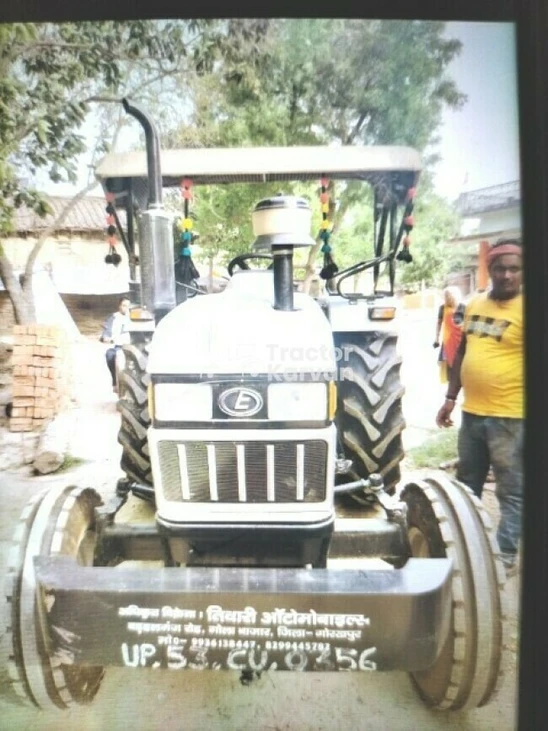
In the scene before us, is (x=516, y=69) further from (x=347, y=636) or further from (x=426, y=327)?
(x=347, y=636)

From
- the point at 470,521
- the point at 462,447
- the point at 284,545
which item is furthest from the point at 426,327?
the point at 284,545

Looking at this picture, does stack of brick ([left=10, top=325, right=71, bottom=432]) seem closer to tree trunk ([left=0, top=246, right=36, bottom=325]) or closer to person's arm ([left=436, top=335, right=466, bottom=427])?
tree trunk ([left=0, top=246, right=36, bottom=325])

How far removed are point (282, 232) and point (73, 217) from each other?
379mm

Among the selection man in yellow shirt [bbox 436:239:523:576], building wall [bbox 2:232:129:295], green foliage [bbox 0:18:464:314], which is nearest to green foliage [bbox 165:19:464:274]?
green foliage [bbox 0:18:464:314]

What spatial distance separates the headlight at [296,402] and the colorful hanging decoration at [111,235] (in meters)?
0.38

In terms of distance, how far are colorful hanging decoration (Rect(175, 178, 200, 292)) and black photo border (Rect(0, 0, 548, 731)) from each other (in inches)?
11.7

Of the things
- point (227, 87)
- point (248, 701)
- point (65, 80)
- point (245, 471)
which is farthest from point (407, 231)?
point (248, 701)

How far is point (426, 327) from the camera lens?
97 centimetres

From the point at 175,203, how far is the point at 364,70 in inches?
15.2

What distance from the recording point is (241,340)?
0.89 metres

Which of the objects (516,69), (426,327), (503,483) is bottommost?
(503,483)

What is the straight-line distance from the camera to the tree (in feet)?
2.91

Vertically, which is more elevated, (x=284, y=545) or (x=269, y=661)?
(x=284, y=545)

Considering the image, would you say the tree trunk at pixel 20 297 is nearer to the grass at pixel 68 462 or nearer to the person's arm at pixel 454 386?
the grass at pixel 68 462
